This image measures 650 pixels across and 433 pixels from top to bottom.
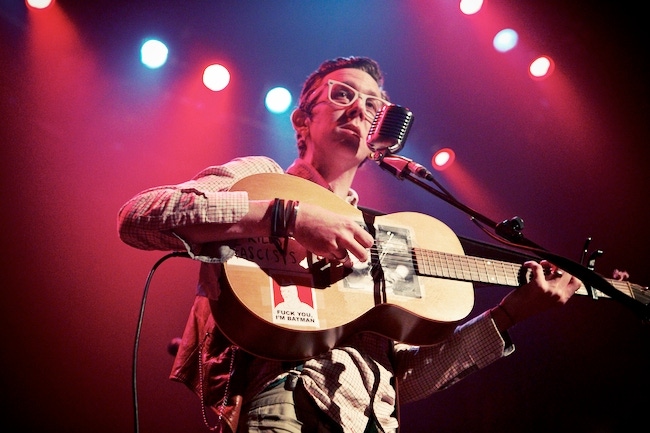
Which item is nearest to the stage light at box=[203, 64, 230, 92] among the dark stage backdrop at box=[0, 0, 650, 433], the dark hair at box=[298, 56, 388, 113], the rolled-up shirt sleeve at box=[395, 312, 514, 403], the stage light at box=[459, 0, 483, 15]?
the dark stage backdrop at box=[0, 0, 650, 433]

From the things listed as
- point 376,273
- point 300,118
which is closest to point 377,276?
point 376,273

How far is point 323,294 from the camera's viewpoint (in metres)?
1.98

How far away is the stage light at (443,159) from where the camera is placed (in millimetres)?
5285

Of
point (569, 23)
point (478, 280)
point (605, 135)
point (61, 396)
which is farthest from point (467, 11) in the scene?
point (61, 396)

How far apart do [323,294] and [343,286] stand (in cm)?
11

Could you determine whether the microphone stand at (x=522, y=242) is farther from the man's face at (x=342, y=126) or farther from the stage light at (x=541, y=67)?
the stage light at (x=541, y=67)

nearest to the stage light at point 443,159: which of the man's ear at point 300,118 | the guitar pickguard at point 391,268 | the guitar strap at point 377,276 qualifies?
the man's ear at point 300,118

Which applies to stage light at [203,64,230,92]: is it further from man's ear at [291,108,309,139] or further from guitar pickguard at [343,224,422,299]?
guitar pickguard at [343,224,422,299]

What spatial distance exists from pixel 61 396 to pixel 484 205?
4.26 metres

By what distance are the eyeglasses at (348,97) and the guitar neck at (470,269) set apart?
1079mm

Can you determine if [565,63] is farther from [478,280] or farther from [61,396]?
[61,396]

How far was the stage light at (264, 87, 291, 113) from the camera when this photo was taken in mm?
4805

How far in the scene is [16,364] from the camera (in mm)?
3570

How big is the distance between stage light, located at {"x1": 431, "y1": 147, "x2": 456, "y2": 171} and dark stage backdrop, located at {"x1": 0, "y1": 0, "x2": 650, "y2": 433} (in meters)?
0.09
